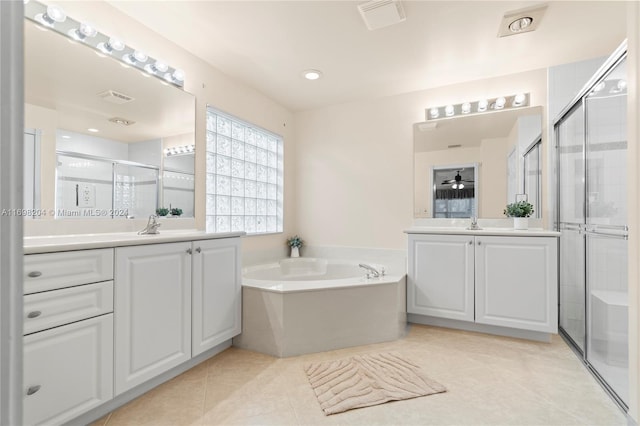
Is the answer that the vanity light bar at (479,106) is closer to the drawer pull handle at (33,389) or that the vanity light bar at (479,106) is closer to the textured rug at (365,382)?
the textured rug at (365,382)

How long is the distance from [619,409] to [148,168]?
3026 millimetres

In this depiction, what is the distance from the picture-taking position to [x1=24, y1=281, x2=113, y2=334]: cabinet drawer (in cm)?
123

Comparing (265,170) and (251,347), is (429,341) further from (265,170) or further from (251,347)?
(265,170)

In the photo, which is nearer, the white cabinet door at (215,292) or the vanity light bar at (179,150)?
the white cabinet door at (215,292)

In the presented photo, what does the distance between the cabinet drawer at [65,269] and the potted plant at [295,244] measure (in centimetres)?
230

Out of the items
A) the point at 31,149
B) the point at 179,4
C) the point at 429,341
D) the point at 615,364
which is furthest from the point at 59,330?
the point at 615,364

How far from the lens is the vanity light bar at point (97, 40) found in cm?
167

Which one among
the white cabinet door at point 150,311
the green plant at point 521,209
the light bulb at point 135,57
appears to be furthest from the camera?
the green plant at point 521,209

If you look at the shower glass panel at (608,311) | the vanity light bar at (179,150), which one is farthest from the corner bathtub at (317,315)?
the shower glass panel at (608,311)

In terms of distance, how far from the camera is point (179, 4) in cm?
196

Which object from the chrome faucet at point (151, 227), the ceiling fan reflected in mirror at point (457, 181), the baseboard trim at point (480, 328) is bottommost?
the baseboard trim at point (480, 328)

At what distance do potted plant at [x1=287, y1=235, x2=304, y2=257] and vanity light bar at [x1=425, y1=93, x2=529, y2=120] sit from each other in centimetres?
194

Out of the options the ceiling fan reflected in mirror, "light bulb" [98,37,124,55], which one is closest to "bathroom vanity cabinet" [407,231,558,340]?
the ceiling fan reflected in mirror

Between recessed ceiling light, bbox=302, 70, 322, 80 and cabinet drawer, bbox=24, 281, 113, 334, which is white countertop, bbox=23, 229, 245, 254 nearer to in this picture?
cabinet drawer, bbox=24, 281, 113, 334
